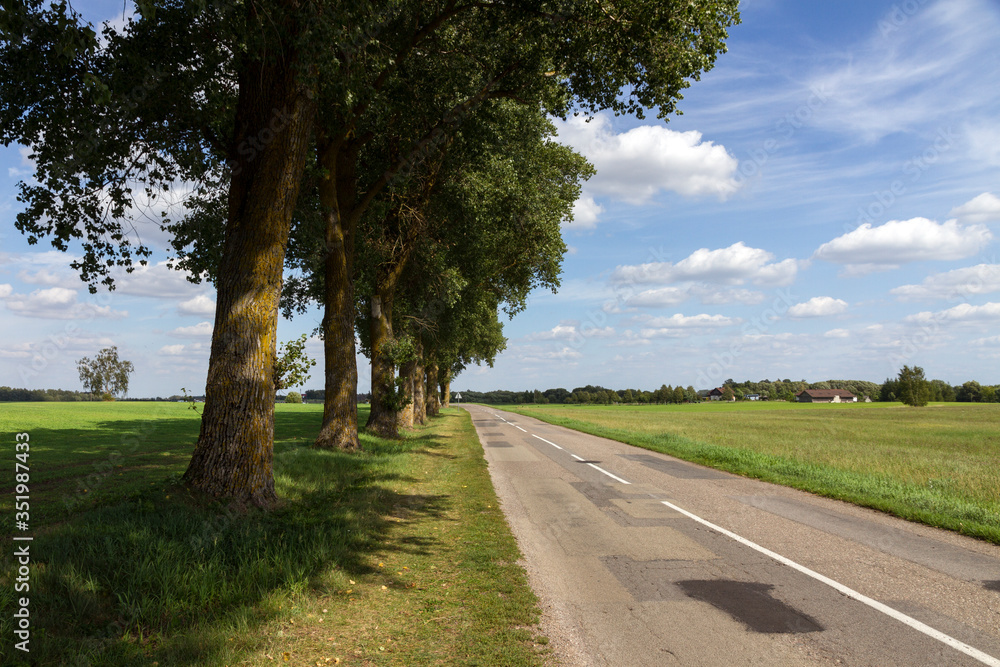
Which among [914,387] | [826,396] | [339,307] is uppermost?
[339,307]

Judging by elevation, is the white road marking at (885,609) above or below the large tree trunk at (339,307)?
below

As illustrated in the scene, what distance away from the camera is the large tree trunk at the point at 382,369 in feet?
68.6

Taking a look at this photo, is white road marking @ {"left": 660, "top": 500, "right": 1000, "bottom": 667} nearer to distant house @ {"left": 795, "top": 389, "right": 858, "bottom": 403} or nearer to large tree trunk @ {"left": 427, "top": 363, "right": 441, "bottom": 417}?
large tree trunk @ {"left": 427, "top": 363, "right": 441, "bottom": 417}

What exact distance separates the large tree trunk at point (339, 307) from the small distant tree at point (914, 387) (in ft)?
395

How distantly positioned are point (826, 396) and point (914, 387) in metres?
66.3

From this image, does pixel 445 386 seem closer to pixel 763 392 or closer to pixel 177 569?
pixel 177 569

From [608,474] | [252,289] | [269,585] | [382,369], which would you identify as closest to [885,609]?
[269,585]

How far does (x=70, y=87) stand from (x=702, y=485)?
1582 cm

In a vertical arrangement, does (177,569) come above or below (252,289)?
below

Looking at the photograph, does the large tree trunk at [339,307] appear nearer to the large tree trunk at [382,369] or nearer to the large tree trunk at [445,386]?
the large tree trunk at [382,369]

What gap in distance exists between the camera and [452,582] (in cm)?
618

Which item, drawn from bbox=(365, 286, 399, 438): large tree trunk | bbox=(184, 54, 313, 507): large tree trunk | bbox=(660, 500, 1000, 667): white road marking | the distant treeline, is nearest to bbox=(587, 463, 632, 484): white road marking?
bbox=(660, 500, 1000, 667): white road marking

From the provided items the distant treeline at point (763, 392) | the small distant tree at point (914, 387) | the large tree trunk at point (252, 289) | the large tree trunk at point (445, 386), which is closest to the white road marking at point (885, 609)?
the large tree trunk at point (252, 289)

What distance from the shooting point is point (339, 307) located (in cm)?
1584
